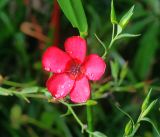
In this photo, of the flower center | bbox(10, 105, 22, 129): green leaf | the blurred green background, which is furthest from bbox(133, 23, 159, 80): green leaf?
the flower center

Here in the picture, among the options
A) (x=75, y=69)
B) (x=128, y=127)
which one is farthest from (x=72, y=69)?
(x=128, y=127)

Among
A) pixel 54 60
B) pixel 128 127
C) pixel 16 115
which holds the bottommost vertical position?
pixel 16 115

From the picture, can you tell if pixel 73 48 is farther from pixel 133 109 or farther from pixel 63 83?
pixel 133 109

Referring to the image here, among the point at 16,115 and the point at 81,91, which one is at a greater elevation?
the point at 81,91

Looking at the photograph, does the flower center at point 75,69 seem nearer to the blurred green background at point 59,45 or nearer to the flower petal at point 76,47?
the flower petal at point 76,47

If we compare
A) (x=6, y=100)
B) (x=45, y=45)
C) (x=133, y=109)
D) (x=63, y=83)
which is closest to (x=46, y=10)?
(x=45, y=45)

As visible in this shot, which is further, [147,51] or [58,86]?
[147,51]

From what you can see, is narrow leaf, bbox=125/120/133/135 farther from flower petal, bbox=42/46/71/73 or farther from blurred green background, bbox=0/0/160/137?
blurred green background, bbox=0/0/160/137

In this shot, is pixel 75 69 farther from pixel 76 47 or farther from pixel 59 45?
pixel 59 45
